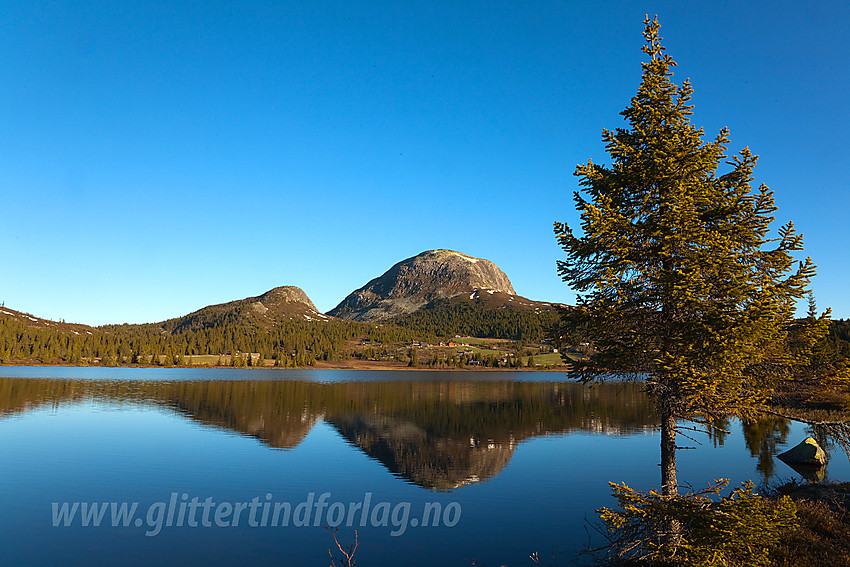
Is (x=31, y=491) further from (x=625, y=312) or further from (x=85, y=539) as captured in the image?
(x=625, y=312)

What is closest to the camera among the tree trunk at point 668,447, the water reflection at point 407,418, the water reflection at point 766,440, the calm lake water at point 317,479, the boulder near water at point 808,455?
the tree trunk at point 668,447

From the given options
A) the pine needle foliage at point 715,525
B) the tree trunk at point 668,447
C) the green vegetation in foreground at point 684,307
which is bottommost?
the pine needle foliage at point 715,525

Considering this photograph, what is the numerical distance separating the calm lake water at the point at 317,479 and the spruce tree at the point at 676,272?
31.6ft

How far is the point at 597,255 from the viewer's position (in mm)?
19438

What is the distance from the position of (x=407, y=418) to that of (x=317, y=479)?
34.4m

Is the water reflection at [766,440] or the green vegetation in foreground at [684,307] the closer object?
the green vegetation in foreground at [684,307]

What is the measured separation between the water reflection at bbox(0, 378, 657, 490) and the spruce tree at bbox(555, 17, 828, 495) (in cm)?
1323

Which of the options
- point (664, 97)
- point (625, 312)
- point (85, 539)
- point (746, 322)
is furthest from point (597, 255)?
point (85, 539)

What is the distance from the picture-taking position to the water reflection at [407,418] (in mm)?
41188

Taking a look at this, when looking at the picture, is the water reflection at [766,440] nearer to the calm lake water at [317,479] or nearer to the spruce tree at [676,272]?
the calm lake water at [317,479]

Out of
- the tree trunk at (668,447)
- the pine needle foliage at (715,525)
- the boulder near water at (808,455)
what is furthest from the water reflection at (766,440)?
the pine needle foliage at (715,525)

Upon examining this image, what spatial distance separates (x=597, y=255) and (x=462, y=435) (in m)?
39.9

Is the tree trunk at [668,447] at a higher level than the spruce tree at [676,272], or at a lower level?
lower

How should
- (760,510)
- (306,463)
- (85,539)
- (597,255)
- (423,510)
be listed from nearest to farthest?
(760,510) → (597,255) → (85,539) → (423,510) → (306,463)
